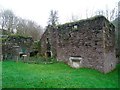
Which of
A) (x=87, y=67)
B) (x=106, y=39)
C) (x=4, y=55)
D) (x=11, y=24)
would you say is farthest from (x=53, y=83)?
(x=11, y=24)

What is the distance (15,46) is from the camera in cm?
1811

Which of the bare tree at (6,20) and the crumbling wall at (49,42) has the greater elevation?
the bare tree at (6,20)

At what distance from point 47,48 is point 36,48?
7.67 ft

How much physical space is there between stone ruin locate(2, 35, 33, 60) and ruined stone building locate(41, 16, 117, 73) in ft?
17.7

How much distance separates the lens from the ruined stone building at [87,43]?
11805 mm

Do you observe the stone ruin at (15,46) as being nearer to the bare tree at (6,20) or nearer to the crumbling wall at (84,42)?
the crumbling wall at (84,42)

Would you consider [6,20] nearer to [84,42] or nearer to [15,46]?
[15,46]

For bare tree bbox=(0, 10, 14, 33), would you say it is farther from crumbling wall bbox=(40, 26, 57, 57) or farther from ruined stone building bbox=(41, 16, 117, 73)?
ruined stone building bbox=(41, 16, 117, 73)

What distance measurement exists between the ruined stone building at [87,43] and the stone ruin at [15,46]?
212 inches

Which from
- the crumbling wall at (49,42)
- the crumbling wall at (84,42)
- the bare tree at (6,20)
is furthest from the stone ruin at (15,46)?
the bare tree at (6,20)

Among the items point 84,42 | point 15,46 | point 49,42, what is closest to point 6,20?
point 15,46

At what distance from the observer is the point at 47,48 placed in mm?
18266

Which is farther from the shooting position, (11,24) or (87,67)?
(11,24)

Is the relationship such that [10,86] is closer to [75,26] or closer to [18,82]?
[18,82]
